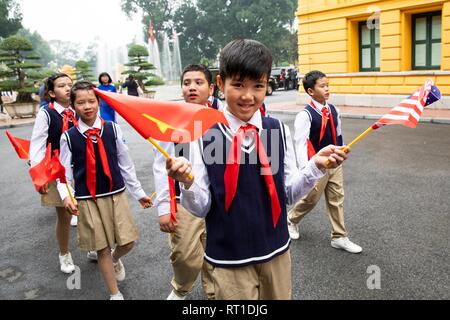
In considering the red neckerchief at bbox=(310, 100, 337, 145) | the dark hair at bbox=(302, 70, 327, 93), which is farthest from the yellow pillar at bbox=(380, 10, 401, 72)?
→ the red neckerchief at bbox=(310, 100, 337, 145)

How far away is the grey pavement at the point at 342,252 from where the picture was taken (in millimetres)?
3266

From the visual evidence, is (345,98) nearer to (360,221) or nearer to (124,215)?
(360,221)

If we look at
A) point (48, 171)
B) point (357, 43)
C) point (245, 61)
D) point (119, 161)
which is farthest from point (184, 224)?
point (357, 43)

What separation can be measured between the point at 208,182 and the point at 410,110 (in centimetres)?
127

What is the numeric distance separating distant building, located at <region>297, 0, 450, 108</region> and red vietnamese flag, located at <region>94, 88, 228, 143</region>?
1266 cm

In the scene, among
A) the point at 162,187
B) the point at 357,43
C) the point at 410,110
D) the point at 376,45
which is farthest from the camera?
the point at 357,43

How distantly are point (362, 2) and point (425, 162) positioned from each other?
29.3 ft

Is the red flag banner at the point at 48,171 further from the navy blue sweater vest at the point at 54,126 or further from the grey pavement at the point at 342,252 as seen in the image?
the grey pavement at the point at 342,252

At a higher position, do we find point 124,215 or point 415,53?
point 415,53

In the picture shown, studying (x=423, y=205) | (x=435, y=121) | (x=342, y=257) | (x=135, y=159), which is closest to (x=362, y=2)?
(x=435, y=121)

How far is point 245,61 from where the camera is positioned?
184cm

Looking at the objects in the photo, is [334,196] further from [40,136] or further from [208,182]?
[40,136]

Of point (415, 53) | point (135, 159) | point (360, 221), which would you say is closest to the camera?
point (360, 221)

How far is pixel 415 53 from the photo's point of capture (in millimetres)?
13594
